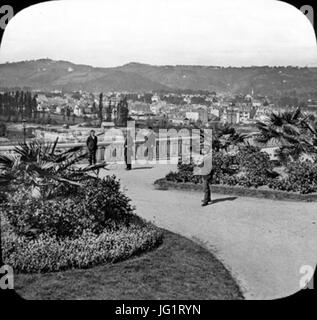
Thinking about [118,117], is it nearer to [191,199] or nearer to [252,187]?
[191,199]

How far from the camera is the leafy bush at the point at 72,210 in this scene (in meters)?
6.60

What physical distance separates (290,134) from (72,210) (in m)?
5.78

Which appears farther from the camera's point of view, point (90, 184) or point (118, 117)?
point (90, 184)

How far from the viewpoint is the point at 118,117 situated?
652 centimetres

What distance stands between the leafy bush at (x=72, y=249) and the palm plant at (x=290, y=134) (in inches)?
129

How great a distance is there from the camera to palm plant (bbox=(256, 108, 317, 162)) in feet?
30.3

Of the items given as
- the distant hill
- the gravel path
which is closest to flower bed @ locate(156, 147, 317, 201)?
the gravel path

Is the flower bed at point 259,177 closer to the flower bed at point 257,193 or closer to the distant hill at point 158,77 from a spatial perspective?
the flower bed at point 257,193

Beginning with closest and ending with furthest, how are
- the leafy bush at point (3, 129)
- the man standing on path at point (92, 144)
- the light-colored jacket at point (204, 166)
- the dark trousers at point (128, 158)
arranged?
the leafy bush at point (3, 129) < the man standing on path at point (92, 144) < the dark trousers at point (128, 158) < the light-colored jacket at point (204, 166)

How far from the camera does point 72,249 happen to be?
6.30 meters

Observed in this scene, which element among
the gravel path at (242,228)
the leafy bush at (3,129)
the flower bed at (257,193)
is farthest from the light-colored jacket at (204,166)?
the leafy bush at (3,129)

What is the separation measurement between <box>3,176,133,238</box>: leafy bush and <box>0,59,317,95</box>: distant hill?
4.26 ft
